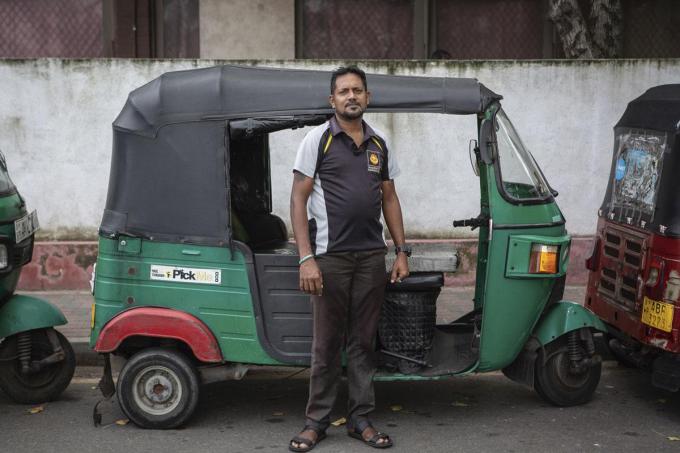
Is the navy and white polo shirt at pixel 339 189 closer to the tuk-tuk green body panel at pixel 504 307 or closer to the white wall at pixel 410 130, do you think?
the tuk-tuk green body panel at pixel 504 307

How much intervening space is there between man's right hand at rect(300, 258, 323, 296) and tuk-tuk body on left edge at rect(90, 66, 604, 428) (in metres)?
0.43

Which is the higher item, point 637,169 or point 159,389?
point 637,169

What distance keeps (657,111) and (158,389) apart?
343cm

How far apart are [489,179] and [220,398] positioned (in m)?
2.21

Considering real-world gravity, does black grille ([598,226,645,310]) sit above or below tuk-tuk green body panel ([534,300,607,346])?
above

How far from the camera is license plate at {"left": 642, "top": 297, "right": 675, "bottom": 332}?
5.53m

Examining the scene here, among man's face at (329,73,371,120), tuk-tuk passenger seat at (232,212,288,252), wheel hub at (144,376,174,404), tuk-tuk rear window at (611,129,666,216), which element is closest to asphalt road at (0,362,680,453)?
wheel hub at (144,376,174,404)

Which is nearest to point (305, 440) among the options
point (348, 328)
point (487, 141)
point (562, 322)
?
point (348, 328)

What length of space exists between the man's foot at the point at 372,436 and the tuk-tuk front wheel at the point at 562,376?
1.13 meters

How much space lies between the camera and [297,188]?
517 centimetres

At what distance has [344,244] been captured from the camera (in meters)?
5.18

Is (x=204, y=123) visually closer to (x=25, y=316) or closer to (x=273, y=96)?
(x=273, y=96)

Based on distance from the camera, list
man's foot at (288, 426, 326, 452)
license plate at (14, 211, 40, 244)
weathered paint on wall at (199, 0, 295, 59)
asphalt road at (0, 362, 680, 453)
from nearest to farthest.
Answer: man's foot at (288, 426, 326, 452)
asphalt road at (0, 362, 680, 453)
license plate at (14, 211, 40, 244)
weathered paint on wall at (199, 0, 295, 59)

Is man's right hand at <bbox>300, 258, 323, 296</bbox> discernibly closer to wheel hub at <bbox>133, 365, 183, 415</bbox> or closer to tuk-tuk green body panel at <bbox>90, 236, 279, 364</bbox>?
tuk-tuk green body panel at <bbox>90, 236, 279, 364</bbox>
